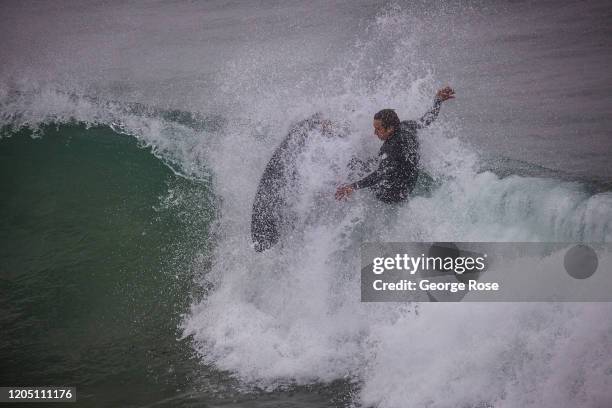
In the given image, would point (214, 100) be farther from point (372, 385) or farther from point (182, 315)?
point (372, 385)

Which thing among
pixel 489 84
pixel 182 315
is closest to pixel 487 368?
pixel 182 315

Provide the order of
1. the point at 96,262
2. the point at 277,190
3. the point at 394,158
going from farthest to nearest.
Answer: the point at 96,262, the point at 277,190, the point at 394,158

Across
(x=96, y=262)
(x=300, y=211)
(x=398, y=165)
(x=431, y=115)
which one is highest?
(x=431, y=115)

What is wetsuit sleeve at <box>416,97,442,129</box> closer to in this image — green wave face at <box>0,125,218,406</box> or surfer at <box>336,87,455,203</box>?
surfer at <box>336,87,455,203</box>

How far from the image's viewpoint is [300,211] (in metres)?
4.38

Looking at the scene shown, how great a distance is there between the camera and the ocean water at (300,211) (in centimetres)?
339

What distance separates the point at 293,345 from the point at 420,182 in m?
1.93

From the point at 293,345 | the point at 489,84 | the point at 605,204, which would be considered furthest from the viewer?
the point at 489,84

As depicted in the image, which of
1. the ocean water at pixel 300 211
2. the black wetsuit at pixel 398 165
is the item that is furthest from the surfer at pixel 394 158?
the ocean water at pixel 300 211

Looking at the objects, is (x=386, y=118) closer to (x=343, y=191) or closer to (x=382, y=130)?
(x=382, y=130)

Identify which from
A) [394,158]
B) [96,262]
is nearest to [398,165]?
[394,158]

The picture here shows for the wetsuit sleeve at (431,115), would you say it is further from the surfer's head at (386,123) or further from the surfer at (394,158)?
the surfer's head at (386,123)

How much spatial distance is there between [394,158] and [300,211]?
1006 millimetres

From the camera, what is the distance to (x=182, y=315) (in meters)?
4.32
